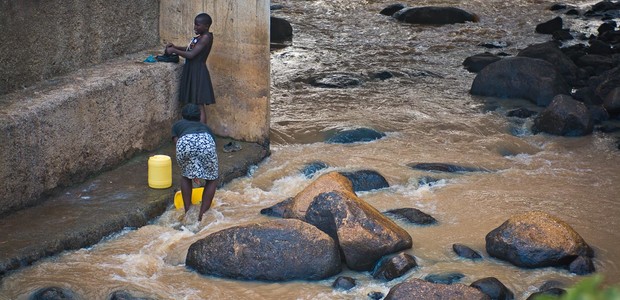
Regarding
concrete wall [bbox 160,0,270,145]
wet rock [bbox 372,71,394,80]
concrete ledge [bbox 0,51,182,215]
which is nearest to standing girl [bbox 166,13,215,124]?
concrete ledge [bbox 0,51,182,215]

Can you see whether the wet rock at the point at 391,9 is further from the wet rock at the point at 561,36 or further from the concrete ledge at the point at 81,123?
the concrete ledge at the point at 81,123

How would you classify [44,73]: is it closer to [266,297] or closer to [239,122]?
[239,122]

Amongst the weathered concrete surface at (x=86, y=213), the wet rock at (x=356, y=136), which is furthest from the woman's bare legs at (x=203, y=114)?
the wet rock at (x=356, y=136)

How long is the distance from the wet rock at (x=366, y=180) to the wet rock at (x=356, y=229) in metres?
1.61

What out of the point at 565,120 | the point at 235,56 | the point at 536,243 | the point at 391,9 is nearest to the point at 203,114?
the point at 235,56

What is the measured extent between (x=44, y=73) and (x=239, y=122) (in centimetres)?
237

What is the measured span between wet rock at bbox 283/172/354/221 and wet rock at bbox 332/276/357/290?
1.02m

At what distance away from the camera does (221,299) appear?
20.7 ft

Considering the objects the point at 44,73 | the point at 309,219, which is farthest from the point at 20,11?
the point at 309,219

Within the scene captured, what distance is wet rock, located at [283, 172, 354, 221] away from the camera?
24.6 ft

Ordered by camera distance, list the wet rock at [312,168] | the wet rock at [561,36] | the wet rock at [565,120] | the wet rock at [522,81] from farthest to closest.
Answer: the wet rock at [561,36], the wet rock at [522,81], the wet rock at [565,120], the wet rock at [312,168]

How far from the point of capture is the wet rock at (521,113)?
38.6 feet

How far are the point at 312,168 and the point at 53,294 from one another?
3791 mm

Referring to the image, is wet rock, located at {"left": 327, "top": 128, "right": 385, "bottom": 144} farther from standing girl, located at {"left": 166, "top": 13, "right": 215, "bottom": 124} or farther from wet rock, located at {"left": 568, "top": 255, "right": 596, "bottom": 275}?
wet rock, located at {"left": 568, "top": 255, "right": 596, "bottom": 275}
